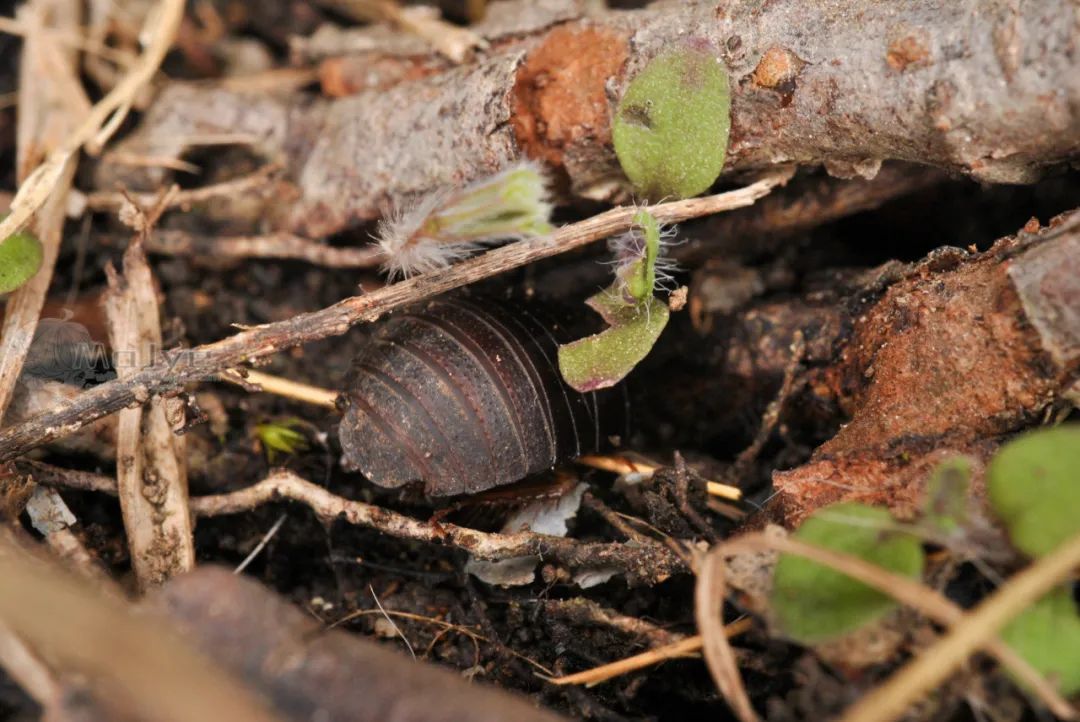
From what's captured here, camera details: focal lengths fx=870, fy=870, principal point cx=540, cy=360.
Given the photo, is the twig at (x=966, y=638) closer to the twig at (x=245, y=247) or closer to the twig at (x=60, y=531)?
the twig at (x=60, y=531)

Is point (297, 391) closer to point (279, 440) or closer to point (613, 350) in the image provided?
point (279, 440)

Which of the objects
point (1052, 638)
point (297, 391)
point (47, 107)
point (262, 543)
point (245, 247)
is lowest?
point (262, 543)

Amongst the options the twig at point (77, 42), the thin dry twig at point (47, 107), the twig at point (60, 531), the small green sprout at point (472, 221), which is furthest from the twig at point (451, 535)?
the twig at point (77, 42)

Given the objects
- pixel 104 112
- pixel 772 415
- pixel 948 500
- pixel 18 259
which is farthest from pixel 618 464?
pixel 104 112

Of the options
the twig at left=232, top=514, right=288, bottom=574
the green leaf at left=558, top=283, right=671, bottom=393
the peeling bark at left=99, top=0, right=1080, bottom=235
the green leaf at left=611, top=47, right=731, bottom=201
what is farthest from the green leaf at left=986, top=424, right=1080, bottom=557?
the twig at left=232, top=514, right=288, bottom=574

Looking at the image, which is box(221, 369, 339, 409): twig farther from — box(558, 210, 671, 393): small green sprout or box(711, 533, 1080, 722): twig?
box(711, 533, 1080, 722): twig

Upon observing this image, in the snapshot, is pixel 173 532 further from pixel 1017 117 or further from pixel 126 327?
pixel 1017 117
